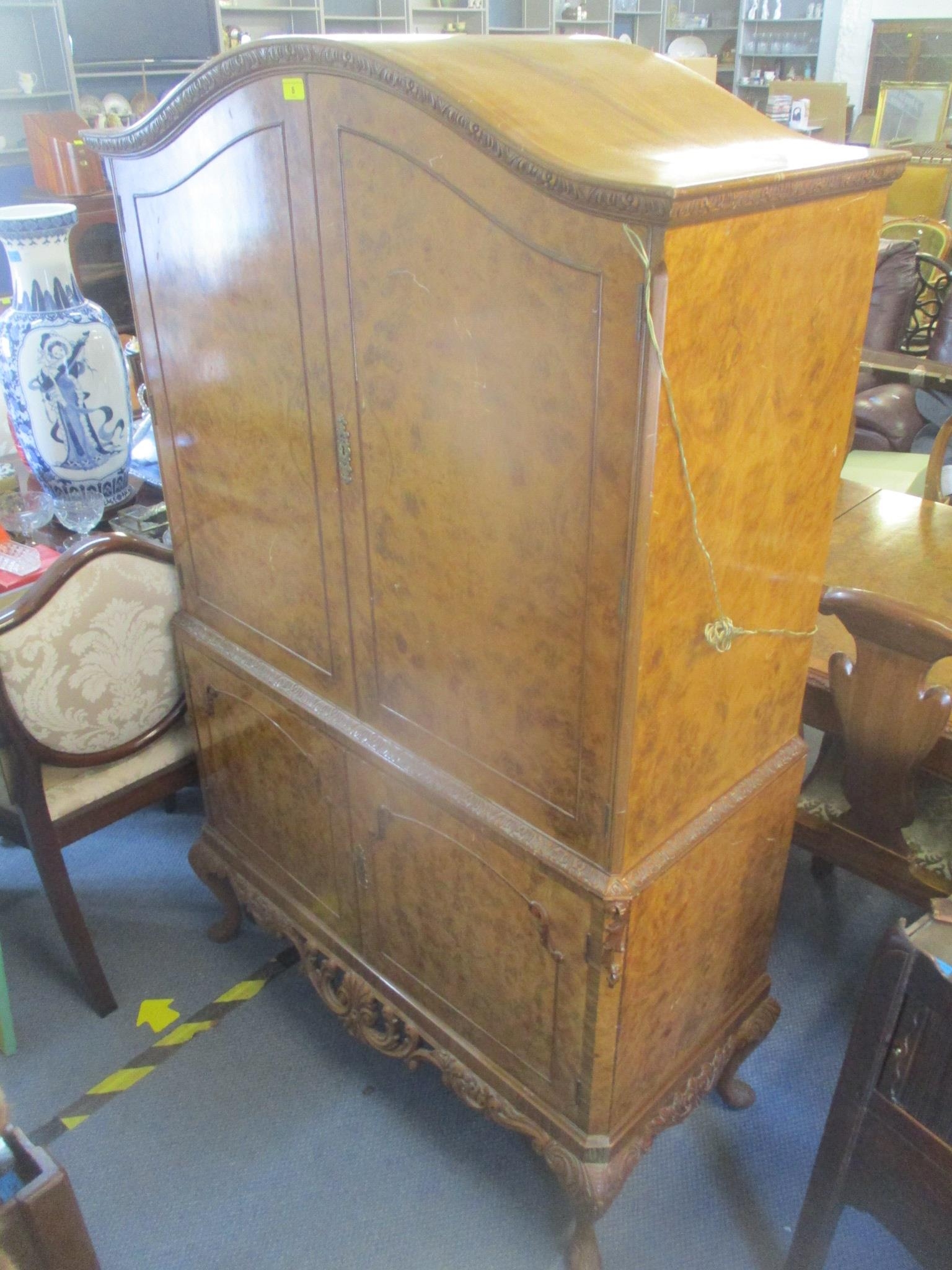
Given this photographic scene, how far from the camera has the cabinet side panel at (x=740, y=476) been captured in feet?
2.73

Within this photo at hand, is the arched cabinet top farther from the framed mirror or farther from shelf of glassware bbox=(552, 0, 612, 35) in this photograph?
the framed mirror

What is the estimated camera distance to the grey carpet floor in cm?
141

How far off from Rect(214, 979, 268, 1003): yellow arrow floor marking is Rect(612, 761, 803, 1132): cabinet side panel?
825 millimetres

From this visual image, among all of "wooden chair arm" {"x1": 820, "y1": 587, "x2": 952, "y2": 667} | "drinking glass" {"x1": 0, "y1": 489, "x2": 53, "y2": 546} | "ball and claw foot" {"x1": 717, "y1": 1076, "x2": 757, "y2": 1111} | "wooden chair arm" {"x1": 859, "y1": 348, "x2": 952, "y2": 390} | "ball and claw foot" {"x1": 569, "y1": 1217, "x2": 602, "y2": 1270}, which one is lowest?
"ball and claw foot" {"x1": 717, "y1": 1076, "x2": 757, "y2": 1111}

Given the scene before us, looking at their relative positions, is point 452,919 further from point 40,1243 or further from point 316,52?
point 316,52

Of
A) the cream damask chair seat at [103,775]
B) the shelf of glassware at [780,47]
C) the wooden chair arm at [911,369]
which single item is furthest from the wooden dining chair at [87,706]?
the shelf of glassware at [780,47]

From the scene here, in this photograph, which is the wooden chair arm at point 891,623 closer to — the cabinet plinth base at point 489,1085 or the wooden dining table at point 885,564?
the wooden dining table at point 885,564

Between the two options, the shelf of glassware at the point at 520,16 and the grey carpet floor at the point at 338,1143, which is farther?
the shelf of glassware at the point at 520,16

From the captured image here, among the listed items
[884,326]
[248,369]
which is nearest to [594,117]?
[248,369]

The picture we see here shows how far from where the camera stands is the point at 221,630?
1546mm

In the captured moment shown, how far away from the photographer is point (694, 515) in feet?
2.94

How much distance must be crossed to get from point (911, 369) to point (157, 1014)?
2871 millimetres

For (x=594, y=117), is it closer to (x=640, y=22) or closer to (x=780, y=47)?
(x=640, y=22)

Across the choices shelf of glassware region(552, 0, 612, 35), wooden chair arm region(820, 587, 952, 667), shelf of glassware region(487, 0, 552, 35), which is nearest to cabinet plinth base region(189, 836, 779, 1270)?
wooden chair arm region(820, 587, 952, 667)
